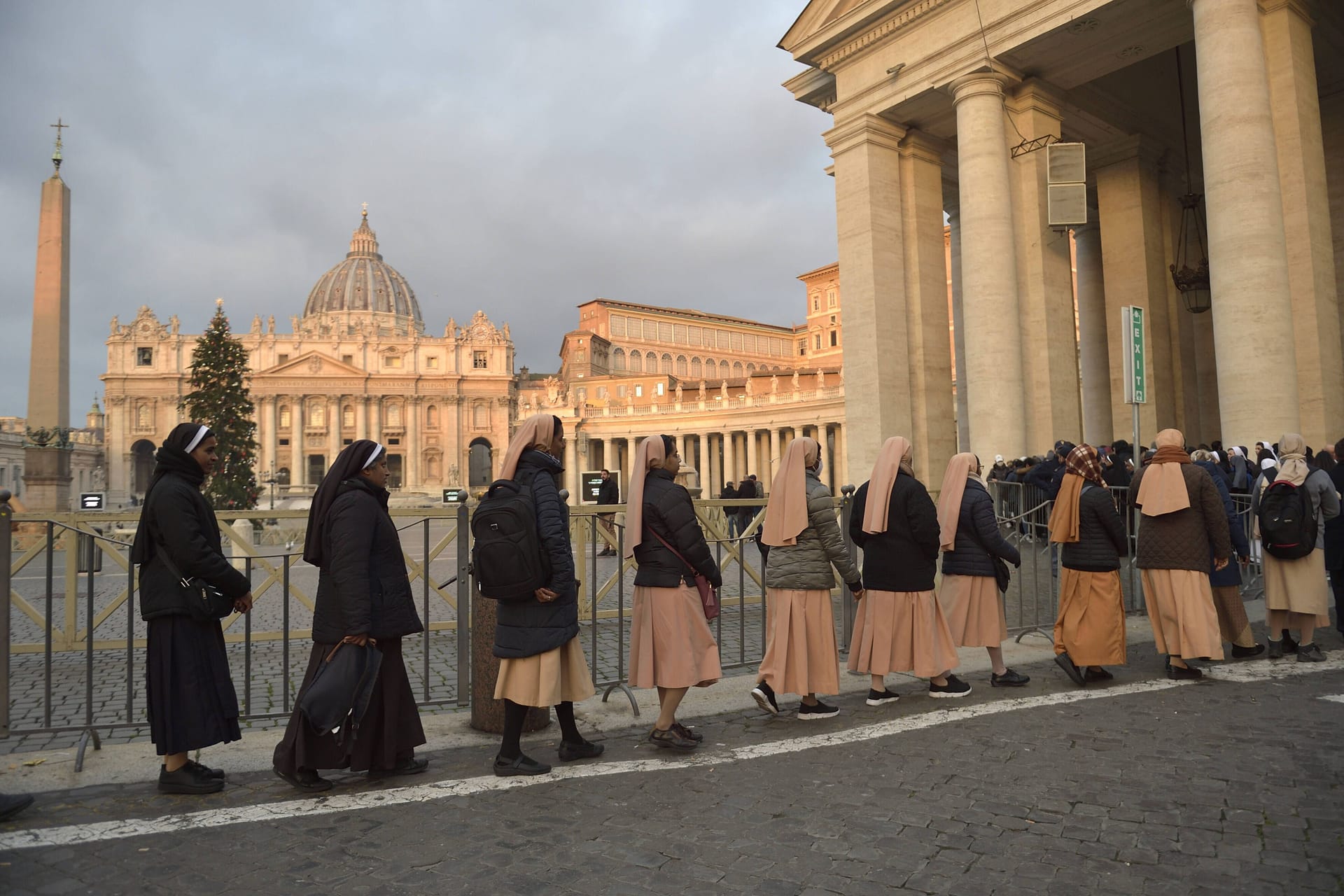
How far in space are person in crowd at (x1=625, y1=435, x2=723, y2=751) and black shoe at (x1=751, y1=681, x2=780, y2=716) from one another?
60cm

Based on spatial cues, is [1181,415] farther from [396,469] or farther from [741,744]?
[396,469]

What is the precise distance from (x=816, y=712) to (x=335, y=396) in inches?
3825

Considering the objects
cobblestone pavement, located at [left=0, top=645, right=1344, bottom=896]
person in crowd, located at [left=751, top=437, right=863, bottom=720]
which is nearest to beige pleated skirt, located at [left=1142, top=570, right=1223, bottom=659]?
cobblestone pavement, located at [left=0, top=645, right=1344, bottom=896]

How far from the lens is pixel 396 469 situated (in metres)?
96.4

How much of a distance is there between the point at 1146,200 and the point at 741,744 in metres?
16.8

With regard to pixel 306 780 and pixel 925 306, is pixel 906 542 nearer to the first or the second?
pixel 306 780

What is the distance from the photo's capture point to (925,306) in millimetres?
16109

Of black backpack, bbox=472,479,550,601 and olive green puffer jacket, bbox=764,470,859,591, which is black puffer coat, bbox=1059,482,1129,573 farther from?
black backpack, bbox=472,479,550,601

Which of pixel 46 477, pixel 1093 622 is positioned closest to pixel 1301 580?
pixel 1093 622

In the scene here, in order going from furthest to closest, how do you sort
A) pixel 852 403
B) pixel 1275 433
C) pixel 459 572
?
pixel 852 403
pixel 1275 433
pixel 459 572

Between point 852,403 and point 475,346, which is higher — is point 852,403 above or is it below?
below

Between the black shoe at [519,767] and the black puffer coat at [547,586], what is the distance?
519 mm

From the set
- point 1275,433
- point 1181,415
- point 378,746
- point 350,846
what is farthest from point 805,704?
point 1181,415

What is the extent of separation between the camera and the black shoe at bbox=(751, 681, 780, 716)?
517cm
